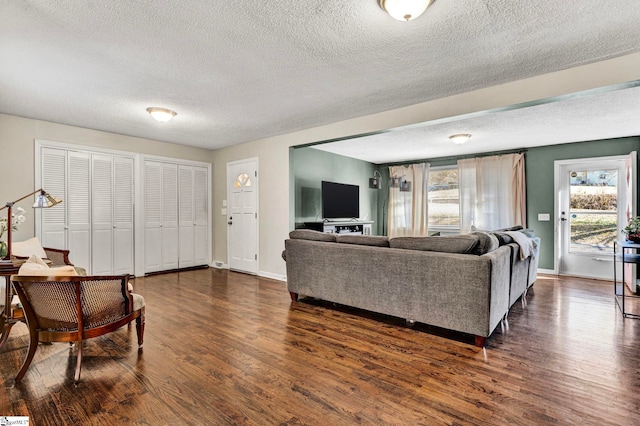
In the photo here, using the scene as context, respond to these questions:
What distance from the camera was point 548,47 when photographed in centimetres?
245

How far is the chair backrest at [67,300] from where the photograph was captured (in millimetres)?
1994

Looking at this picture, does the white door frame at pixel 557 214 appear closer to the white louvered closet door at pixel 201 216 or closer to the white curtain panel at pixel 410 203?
the white curtain panel at pixel 410 203

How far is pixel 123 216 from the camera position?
5.21m

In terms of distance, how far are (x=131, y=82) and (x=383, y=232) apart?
644 centimetres

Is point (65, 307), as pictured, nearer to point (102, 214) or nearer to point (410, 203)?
point (102, 214)

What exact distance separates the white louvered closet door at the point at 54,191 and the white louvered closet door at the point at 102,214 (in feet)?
1.19

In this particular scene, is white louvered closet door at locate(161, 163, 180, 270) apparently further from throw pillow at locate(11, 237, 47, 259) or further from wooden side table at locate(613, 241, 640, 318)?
wooden side table at locate(613, 241, 640, 318)

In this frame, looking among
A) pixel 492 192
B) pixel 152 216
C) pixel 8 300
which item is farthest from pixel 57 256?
pixel 492 192

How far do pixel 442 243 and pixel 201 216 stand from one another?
4.91 metres

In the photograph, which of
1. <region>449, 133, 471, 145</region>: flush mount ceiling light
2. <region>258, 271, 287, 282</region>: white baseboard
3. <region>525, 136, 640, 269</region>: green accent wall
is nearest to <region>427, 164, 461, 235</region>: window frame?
<region>525, 136, 640, 269</region>: green accent wall

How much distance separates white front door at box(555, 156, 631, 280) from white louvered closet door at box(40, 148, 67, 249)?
8.10 metres

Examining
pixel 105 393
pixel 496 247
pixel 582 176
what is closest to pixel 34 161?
pixel 105 393

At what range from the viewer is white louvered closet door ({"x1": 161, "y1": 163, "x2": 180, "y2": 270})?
18.7 feet

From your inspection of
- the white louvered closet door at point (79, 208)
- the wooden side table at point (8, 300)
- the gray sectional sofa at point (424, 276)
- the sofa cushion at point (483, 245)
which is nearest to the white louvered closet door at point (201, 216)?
the white louvered closet door at point (79, 208)
